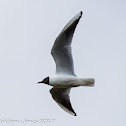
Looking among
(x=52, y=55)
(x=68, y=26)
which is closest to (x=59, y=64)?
(x=52, y=55)

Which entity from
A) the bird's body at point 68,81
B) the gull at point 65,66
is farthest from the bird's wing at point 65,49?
the bird's body at point 68,81

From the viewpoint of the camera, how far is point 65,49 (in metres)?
6.95

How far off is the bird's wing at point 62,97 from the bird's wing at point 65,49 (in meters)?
0.37

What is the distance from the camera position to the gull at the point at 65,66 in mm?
6844

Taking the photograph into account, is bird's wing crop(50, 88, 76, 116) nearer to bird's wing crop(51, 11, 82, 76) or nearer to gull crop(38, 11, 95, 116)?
gull crop(38, 11, 95, 116)

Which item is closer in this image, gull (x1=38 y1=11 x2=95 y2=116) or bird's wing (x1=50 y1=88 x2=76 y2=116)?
gull (x1=38 y1=11 x2=95 y2=116)

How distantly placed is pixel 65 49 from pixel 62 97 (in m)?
0.77

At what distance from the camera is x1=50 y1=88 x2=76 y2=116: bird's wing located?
23.8 feet

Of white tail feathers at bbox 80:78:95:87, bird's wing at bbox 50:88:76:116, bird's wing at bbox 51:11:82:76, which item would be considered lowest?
bird's wing at bbox 50:88:76:116

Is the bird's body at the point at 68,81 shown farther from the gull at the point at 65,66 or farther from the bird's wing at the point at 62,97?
the bird's wing at the point at 62,97

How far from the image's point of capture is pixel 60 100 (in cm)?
731

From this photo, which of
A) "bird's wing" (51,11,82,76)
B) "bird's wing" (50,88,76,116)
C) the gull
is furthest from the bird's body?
"bird's wing" (50,88,76,116)

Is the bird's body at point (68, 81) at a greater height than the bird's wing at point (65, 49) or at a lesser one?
lesser

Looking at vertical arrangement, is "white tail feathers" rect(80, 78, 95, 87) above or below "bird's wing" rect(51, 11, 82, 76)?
below
